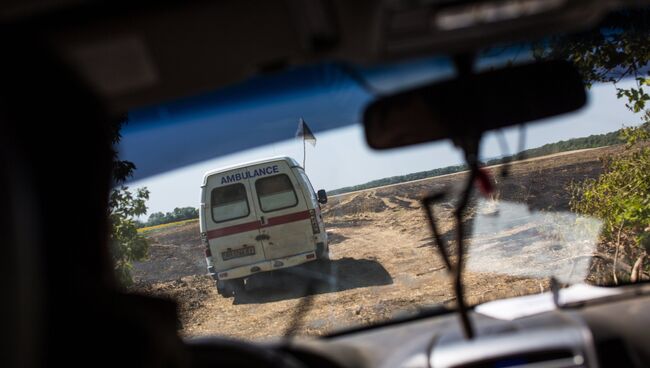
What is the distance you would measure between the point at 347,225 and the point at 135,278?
2.71 meters

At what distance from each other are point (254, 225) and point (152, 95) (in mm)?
8716

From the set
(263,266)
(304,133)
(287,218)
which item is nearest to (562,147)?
(304,133)

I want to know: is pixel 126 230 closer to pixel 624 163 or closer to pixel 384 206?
pixel 384 206

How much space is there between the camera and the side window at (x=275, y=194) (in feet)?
33.3

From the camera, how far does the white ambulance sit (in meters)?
9.09

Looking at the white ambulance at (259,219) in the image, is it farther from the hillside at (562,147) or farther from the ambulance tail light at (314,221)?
the hillside at (562,147)

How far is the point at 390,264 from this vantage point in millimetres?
6926

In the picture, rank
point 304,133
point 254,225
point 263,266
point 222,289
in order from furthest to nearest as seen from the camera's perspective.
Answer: point 254,225
point 263,266
point 222,289
point 304,133

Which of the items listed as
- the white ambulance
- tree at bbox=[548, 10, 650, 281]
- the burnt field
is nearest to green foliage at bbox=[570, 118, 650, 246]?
tree at bbox=[548, 10, 650, 281]

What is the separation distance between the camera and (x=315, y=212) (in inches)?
398

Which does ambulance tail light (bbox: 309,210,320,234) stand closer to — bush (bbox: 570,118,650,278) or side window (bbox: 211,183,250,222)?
side window (bbox: 211,183,250,222)

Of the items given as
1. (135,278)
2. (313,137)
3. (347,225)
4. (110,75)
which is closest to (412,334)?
(313,137)

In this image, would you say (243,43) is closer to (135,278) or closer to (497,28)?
(497,28)

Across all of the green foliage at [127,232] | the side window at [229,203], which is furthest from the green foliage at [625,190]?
the side window at [229,203]
